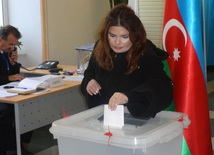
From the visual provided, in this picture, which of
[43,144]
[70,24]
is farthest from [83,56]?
[70,24]

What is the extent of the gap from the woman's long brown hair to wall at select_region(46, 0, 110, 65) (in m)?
3.65

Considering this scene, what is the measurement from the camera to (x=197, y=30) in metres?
2.18

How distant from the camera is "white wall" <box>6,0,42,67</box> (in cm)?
538

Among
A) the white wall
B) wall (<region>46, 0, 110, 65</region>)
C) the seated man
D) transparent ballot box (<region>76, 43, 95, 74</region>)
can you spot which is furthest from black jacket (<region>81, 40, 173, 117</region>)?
wall (<region>46, 0, 110, 65</region>)

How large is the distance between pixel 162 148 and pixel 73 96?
2237 mm

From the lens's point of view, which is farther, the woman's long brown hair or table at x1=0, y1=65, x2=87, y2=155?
table at x1=0, y1=65, x2=87, y2=155

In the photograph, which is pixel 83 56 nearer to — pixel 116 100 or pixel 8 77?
pixel 8 77

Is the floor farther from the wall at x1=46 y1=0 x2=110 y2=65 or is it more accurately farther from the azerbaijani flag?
the azerbaijani flag

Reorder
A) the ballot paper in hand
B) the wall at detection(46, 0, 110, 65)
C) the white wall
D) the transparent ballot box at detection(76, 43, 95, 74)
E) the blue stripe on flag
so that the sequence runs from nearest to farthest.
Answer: the ballot paper in hand → the blue stripe on flag → the transparent ballot box at detection(76, 43, 95, 74) → the white wall → the wall at detection(46, 0, 110, 65)

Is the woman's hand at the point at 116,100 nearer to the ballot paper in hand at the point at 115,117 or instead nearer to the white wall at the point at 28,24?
the ballot paper in hand at the point at 115,117

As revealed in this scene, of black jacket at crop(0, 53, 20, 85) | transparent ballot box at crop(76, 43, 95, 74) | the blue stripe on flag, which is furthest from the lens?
transparent ballot box at crop(76, 43, 95, 74)

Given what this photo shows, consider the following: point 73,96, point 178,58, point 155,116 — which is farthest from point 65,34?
point 155,116

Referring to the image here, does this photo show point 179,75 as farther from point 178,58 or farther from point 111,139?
point 111,139

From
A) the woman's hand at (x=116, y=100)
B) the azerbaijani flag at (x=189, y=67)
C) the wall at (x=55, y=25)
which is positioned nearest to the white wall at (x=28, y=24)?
the wall at (x=55, y=25)
